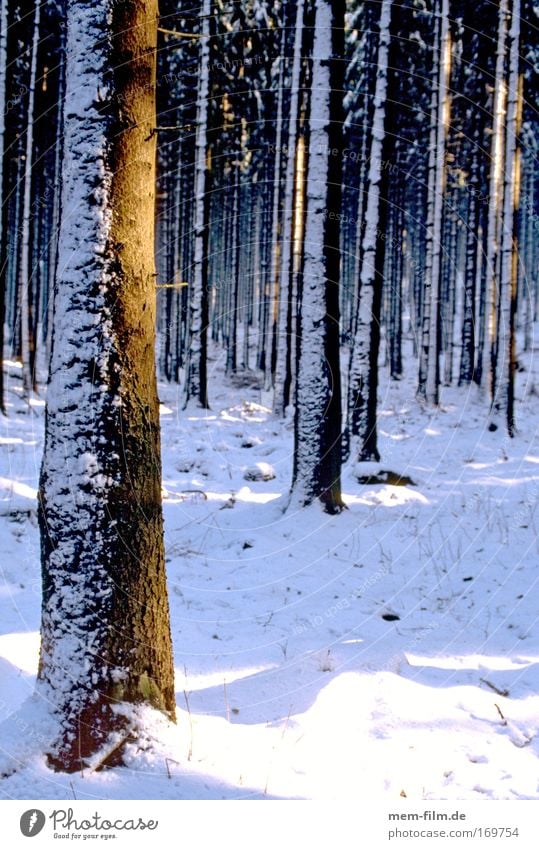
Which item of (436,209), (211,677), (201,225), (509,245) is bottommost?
(211,677)

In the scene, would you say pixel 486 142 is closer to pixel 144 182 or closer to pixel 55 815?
pixel 144 182

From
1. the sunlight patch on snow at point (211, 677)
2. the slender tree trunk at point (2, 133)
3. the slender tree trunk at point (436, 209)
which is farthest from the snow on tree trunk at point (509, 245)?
the sunlight patch on snow at point (211, 677)

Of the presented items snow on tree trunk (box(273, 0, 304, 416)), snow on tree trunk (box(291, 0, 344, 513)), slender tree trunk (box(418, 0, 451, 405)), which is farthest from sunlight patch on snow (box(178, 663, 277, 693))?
slender tree trunk (box(418, 0, 451, 405))

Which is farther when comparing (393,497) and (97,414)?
(393,497)

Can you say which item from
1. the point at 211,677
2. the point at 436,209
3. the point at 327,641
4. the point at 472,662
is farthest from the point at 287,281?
the point at 211,677

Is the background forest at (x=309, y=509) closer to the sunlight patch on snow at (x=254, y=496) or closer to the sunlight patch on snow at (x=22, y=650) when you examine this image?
the sunlight patch on snow at (x=22, y=650)

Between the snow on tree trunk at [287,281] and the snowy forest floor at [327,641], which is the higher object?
the snow on tree trunk at [287,281]

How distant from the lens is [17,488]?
8.66 metres

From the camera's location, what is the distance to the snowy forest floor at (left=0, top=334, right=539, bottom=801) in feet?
10.8

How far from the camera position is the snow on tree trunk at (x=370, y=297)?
35.0 feet

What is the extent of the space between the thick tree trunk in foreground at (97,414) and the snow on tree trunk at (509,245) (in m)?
12.2

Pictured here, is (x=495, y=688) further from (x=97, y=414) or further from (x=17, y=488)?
(x=17, y=488)

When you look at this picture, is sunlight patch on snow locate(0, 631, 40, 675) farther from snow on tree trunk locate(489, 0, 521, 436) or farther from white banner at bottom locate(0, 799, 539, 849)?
snow on tree trunk locate(489, 0, 521, 436)

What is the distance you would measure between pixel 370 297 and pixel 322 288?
2956 millimetres
